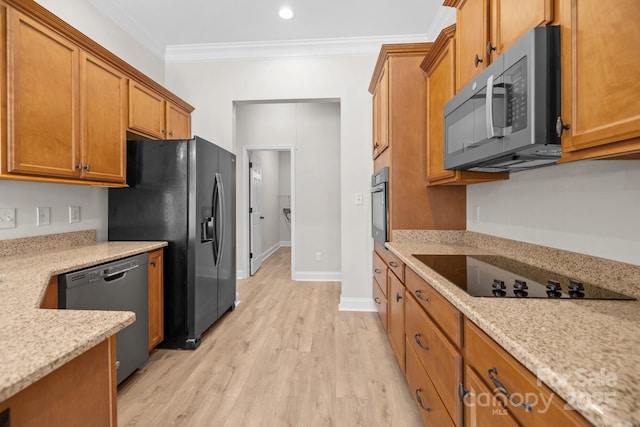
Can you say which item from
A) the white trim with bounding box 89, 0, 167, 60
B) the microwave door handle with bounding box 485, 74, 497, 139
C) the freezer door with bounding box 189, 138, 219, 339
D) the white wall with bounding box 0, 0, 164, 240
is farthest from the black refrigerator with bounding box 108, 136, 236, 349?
the microwave door handle with bounding box 485, 74, 497, 139

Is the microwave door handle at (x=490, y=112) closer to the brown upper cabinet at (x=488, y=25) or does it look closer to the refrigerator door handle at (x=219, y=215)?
the brown upper cabinet at (x=488, y=25)

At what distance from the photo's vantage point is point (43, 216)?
209 cm

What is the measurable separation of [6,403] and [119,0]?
11.0 feet

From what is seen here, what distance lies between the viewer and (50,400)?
0.67 metres

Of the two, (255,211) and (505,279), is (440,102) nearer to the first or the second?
(505,279)

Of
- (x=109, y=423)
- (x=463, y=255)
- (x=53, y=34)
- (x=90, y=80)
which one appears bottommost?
(x=109, y=423)

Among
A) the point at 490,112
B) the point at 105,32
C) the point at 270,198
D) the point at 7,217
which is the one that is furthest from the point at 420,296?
the point at 270,198

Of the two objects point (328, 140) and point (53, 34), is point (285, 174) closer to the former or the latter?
point (328, 140)

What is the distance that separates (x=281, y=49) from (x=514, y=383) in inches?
146

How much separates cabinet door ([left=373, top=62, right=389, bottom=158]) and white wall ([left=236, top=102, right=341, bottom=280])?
154 centimetres

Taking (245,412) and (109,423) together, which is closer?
(109,423)

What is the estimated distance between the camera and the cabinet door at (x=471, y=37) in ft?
4.81

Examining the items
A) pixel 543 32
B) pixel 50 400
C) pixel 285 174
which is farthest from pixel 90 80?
pixel 285 174

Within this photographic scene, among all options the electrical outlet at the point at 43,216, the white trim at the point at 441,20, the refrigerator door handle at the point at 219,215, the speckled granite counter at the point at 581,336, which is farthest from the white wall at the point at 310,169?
the speckled granite counter at the point at 581,336
